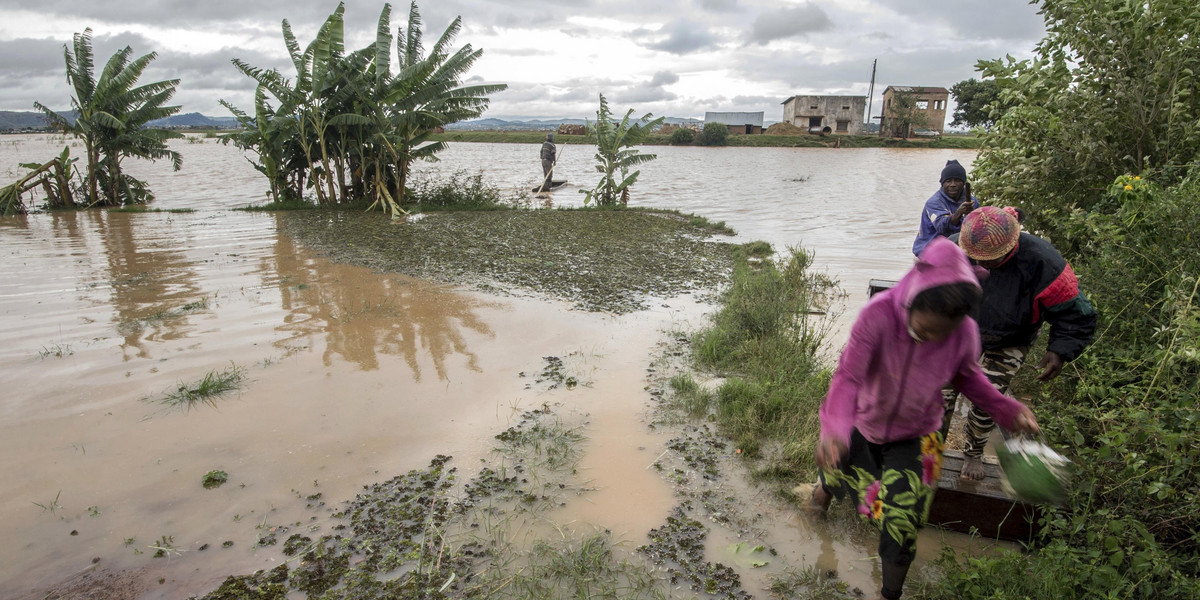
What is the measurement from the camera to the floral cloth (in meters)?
2.25

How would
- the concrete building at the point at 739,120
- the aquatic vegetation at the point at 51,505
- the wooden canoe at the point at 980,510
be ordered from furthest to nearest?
the concrete building at the point at 739,120
the aquatic vegetation at the point at 51,505
the wooden canoe at the point at 980,510

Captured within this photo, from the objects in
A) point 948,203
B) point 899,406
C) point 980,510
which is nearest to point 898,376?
point 899,406

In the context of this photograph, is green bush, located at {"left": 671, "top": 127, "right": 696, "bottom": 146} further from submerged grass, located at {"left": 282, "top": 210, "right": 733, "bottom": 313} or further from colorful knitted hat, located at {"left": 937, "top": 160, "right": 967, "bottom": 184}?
colorful knitted hat, located at {"left": 937, "top": 160, "right": 967, "bottom": 184}

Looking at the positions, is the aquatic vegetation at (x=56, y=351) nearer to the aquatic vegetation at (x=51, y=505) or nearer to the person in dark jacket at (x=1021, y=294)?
the aquatic vegetation at (x=51, y=505)

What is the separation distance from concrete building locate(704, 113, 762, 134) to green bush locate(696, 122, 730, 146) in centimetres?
438

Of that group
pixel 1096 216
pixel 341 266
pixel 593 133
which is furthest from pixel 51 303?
pixel 593 133

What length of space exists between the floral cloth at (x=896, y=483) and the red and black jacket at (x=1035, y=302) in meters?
0.90

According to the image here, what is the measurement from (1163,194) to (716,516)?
3022mm

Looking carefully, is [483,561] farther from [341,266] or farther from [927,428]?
[341,266]

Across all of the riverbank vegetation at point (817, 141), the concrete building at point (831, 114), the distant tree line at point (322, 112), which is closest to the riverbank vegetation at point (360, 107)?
the distant tree line at point (322, 112)

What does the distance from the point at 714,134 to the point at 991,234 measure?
191 ft

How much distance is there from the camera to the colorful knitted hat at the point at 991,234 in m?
2.75

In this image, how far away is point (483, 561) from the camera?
2846 mm

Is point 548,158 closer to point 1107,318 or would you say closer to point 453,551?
point 1107,318
